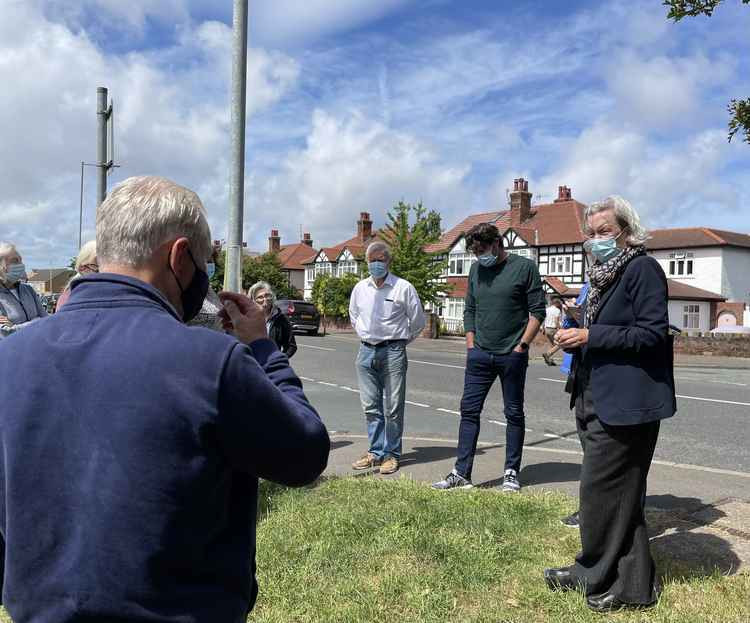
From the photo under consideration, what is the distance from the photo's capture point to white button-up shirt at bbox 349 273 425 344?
6.60 metres

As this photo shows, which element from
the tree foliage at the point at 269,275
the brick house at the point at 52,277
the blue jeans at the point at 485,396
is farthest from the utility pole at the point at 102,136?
the brick house at the point at 52,277

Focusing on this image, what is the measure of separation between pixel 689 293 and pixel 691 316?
1.59 meters

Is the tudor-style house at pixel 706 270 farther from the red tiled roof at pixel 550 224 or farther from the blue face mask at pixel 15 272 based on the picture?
the blue face mask at pixel 15 272

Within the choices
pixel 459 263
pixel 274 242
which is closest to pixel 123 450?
pixel 459 263

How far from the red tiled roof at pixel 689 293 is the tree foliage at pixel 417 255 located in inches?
633

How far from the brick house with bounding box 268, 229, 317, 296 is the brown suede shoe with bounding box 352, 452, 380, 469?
247 ft

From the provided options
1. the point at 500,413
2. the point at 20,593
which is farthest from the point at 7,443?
the point at 500,413

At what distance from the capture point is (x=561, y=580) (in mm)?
3680

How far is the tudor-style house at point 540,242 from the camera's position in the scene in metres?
49.5

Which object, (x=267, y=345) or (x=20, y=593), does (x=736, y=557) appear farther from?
(x=20, y=593)

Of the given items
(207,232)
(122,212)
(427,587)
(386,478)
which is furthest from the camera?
(386,478)

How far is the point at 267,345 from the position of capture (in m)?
1.83

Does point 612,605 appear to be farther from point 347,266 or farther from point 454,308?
point 347,266

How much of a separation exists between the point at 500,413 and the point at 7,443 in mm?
9418
